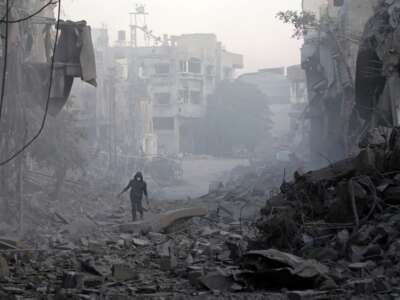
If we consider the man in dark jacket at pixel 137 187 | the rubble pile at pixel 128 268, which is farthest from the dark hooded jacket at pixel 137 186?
the rubble pile at pixel 128 268

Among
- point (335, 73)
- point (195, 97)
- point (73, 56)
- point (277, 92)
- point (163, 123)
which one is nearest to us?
point (73, 56)

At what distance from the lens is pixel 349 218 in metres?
8.49

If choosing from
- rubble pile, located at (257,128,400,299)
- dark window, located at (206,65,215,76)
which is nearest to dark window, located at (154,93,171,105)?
dark window, located at (206,65,215,76)

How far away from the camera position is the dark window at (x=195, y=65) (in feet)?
180

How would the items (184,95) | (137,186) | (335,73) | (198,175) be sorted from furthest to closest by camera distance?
(184,95) < (198,175) < (335,73) < (137,186)

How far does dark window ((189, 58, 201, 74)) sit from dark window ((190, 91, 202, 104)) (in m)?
1.91

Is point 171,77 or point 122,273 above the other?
point 171,77

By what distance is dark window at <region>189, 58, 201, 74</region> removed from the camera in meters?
54.8

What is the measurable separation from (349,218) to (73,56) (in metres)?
6.09

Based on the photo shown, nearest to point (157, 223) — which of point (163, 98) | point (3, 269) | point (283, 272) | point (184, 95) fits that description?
point (3, 269)

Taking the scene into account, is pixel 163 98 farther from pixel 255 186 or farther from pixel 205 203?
pixel 205 203

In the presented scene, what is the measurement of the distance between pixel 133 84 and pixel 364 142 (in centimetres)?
3843

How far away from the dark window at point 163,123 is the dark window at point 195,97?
306cm

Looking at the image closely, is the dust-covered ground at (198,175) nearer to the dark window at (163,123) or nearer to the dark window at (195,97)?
the dark window at (163,123)
